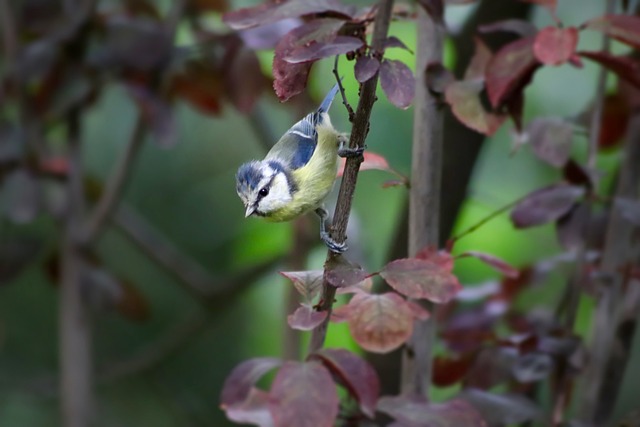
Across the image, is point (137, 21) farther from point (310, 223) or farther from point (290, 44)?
point (290, 44)

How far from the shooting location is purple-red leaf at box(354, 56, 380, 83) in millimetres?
752

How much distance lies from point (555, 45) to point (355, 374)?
1.32 feet

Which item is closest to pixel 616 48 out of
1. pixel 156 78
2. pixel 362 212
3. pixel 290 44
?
pixel 362 212

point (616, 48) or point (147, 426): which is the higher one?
point (616, 48)

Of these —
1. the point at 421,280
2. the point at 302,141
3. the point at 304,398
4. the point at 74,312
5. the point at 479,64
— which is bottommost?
the point at 74,312

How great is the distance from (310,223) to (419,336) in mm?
882

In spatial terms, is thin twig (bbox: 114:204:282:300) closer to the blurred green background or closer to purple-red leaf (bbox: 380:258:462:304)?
the blurred green background

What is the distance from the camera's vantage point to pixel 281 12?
0.86 m

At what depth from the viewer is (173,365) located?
258 centimetres

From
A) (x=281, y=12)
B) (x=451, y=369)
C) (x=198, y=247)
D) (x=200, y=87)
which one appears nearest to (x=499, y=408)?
(x=451, y=369)

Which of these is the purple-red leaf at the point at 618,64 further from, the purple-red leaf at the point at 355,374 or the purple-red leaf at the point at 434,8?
the purple-red leaf at the point at 355,374

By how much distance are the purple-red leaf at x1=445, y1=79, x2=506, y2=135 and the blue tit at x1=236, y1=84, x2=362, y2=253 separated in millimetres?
213

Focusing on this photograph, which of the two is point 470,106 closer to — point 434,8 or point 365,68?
point 434,8

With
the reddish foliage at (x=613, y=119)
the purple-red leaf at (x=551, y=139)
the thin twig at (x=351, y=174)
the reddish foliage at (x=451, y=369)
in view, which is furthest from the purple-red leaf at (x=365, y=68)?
the reddish foliage at (x=613, y=119)
